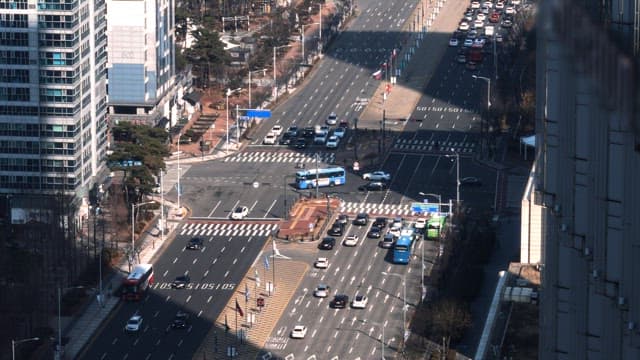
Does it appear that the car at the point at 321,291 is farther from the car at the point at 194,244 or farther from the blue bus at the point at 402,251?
the car at the point at 194,244

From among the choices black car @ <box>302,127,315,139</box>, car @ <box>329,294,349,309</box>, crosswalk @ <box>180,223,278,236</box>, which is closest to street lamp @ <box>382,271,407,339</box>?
car @ <box>329,294,349,309</box>

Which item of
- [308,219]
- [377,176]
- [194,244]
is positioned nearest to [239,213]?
[308,219]

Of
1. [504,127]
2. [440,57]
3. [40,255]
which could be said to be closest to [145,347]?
[40,255]

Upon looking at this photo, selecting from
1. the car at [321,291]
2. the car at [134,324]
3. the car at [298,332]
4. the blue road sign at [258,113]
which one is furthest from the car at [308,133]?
the car at [298,332]

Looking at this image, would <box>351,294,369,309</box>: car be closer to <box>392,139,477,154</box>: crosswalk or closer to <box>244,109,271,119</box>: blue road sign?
<box>392,139,477,154</box>: crosswalk

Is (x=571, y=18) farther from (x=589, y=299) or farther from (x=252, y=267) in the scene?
(x=252, y=267)
